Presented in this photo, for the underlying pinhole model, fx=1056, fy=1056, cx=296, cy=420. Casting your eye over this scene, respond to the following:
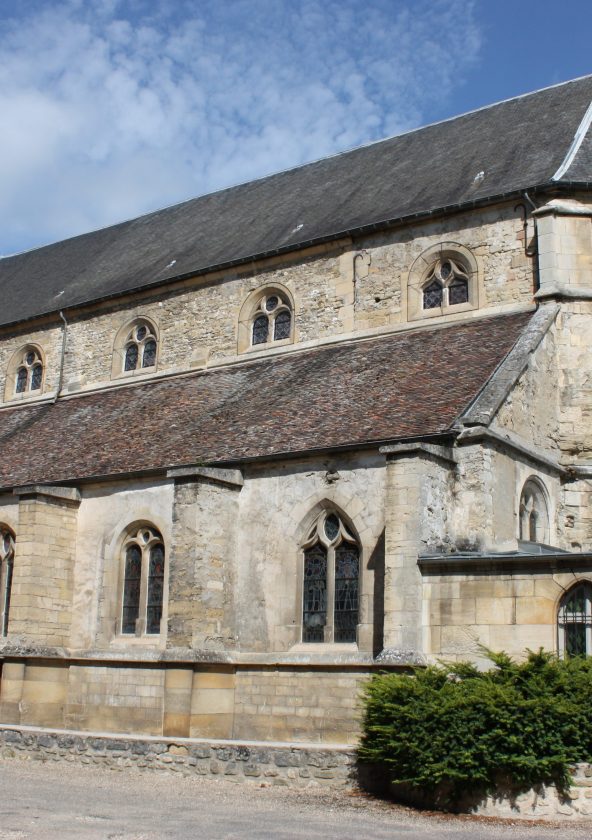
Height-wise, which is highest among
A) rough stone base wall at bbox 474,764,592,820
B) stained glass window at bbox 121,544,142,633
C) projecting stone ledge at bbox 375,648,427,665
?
stained glass window at bbox 121,544,142,633

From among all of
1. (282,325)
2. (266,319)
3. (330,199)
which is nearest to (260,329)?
(266,319)

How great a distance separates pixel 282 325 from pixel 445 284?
3893 mm

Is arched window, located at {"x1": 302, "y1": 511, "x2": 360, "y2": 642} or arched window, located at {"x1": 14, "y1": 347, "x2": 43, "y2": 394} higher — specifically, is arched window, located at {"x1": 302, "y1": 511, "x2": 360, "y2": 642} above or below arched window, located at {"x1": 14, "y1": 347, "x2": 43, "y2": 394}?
below

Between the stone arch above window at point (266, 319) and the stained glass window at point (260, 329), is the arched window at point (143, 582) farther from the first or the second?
the stained glass window at point (260, 329)

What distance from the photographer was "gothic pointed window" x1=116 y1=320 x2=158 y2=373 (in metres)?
25.0

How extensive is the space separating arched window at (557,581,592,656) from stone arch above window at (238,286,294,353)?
1030cm

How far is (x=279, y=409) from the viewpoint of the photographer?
19.0m

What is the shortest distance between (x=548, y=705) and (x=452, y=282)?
11000 millimetres

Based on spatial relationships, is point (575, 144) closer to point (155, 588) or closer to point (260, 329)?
point (260, 329)

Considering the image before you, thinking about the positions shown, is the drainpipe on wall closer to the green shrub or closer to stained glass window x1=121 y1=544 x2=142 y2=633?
stained glass window x1=121 y1=544 x2=142 y2=633

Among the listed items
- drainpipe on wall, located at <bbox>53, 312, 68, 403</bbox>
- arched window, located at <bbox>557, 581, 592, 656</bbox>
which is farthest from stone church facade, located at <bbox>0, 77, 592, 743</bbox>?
drainpipe on wall, located at <bbox>53, 312, 68, 403</bbox>

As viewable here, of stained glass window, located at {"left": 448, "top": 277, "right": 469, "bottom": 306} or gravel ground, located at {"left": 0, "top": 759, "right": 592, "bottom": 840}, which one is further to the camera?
stained glass window, located at {"left": 448, "top": 277, "right": 469, "bottom": 306}

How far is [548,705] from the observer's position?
1154 centimetres

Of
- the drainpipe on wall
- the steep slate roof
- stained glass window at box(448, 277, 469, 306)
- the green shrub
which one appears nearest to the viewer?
the green shrub
